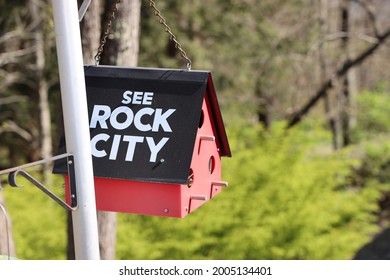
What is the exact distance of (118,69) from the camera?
2490 millimetres

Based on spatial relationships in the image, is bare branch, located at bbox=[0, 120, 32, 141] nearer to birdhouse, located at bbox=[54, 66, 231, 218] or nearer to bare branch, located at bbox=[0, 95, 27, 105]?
bare branch, located at bbox=[0, 95, 27, 105]

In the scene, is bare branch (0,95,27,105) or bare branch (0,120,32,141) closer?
bare branch (0,95,27,105)

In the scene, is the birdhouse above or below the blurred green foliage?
above

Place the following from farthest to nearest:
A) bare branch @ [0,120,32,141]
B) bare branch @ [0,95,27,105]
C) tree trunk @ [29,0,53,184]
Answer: bare branch @ [0,120,32,141], bare branch @ [0,95,27,105], tree trunk @ [29,0,53,184]

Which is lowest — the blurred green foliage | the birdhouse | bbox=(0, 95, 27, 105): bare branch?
the blurred green foliage

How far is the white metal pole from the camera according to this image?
2033 mm

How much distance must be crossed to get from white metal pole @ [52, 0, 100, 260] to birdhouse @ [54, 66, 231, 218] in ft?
0.92

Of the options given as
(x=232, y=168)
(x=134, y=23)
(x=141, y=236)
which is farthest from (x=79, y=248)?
(x=232, y=168)

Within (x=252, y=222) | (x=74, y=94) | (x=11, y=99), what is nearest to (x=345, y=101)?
(x=11, y=99)

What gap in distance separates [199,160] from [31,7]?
421 inches

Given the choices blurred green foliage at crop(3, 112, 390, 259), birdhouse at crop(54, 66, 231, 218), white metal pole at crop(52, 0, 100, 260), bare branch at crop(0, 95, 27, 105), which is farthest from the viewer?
bare branch at crop(0, 95, 27, 105)

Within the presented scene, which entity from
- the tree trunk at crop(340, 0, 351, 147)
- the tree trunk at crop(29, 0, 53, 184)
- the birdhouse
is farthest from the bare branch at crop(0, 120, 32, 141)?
the birdhouse

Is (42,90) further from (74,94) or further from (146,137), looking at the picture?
(74,94)
